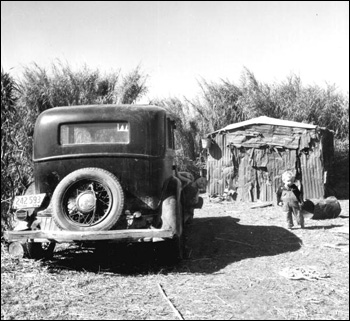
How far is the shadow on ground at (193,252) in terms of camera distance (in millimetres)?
5387

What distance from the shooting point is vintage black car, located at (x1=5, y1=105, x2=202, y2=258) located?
193 inches

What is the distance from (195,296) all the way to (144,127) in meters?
2.40

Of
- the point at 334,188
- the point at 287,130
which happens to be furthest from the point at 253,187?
the point at 334,188

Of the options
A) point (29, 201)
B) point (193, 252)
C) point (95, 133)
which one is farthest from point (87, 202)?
point (193, 252)

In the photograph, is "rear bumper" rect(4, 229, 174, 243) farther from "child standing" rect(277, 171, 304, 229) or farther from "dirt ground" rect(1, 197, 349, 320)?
"child standing" rect(277, 171, 304, 229)

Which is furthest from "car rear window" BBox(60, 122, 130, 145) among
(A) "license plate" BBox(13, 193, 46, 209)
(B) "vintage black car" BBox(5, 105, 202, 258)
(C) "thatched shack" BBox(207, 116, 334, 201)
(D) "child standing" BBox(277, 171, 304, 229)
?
(C) "thatched shack" BBox(207, 116, 334, 201)

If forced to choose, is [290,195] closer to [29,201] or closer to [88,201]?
[88,201]

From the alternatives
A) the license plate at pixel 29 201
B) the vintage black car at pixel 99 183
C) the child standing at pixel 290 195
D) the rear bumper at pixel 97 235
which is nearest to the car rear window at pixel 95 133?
the vintage black car at pixel 99 183

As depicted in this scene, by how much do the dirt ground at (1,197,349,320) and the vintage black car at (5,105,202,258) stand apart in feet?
1.57

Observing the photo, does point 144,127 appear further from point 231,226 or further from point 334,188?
point 334,188

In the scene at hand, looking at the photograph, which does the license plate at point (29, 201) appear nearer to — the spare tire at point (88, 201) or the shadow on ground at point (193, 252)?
the spare tire at point (88, 201)

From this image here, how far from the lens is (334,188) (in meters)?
14.9

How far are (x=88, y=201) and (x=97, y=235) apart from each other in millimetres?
528

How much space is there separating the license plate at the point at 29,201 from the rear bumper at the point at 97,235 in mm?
409
